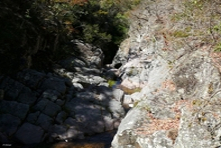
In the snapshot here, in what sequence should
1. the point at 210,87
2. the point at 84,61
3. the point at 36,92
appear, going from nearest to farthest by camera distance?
1. the point at 210,87
2. the point at 36,92
3. the point at 84,61

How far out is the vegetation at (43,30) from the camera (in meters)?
15.0

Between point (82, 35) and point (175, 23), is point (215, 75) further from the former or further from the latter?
point (82, 35)

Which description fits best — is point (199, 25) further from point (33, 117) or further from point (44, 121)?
point (33, 117)

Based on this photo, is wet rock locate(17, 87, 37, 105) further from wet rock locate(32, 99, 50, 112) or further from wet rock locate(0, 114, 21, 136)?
wet rock locate(0, 114, 21, 136)

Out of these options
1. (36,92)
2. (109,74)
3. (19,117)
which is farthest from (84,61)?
(19,117)

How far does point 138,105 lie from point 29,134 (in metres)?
5.05

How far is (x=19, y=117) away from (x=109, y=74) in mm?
13756

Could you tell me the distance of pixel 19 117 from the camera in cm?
1159

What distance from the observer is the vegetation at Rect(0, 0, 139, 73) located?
1502 centimetres

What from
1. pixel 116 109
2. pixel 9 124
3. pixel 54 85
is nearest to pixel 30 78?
pixel 54 85

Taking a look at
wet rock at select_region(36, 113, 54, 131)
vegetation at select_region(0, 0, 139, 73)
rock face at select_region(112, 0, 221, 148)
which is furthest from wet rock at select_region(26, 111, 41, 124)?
rock face at select_region(112, 0, 221, 148)

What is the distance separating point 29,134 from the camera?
11.0 meters

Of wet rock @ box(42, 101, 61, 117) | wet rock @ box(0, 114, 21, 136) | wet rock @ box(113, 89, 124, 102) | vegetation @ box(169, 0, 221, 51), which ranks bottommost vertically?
wet rock @ box(0, 114, 21, 136)

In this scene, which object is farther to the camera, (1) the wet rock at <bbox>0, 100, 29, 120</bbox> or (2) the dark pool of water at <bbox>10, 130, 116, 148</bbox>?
(1) the wet rock at <bbox>0, 100, 29, 120</bbox>
